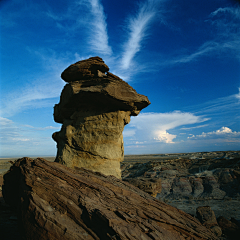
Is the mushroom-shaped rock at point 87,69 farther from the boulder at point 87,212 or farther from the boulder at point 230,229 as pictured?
the boulder at point 230,229

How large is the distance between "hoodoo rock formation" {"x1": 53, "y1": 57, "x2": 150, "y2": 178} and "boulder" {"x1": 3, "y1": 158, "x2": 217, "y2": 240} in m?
3.46

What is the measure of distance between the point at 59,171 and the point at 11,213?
5393mm

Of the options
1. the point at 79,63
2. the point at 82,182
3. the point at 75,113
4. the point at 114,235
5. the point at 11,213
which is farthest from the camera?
the point at 75,113

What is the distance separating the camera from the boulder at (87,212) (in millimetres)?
4336

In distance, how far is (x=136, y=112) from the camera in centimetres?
1079

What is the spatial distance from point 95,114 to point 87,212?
246 inches

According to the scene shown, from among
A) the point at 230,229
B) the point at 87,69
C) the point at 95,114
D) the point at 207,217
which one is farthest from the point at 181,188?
the point at 87,69

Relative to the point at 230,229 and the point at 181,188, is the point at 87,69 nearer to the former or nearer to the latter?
the point at 230,229

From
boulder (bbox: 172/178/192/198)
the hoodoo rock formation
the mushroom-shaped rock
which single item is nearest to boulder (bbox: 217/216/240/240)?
the hoodoo rock formation

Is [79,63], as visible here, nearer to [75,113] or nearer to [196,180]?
[75,113]

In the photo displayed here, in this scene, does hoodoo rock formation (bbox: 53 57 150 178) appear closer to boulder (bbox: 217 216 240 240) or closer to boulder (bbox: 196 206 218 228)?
boulder (bbox: 196 206 218 228)

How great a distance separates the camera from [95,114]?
33.0 ft

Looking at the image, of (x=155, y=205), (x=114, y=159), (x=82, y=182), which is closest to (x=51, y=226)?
(x=82, y=182)

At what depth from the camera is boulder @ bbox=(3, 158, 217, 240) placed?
4336mm
